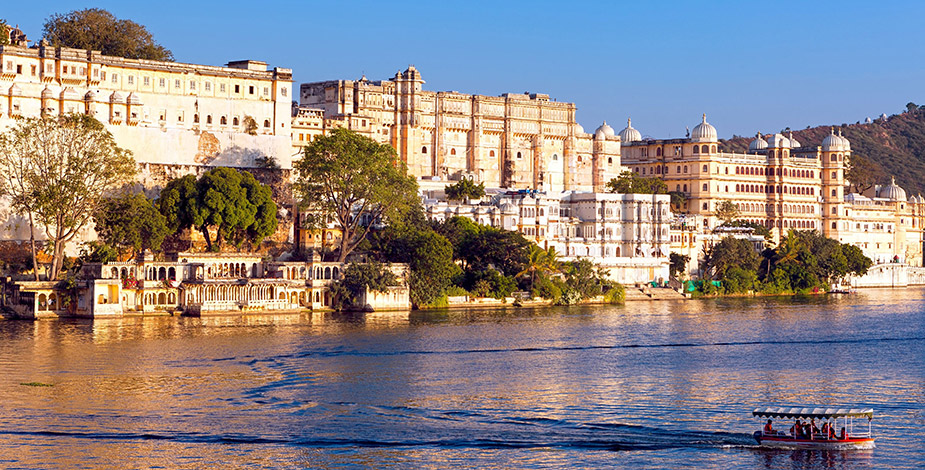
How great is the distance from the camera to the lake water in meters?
29.6

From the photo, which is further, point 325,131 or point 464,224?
point 325,131

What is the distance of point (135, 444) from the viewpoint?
30.0 meters

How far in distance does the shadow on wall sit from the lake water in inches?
648

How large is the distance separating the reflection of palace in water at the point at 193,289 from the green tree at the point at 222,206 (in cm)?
189

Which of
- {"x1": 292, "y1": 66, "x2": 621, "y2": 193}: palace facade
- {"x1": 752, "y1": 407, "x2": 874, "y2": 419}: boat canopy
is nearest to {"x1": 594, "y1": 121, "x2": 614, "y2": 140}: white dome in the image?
{"x1": 292, "y1": 66, "x2": 621, "y2": 193}: palace facade

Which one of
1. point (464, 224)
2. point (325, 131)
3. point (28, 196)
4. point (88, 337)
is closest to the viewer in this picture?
point (88, 337)

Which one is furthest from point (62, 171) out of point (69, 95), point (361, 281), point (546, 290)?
point (546, 290)

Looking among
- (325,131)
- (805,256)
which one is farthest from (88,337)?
(805,256)

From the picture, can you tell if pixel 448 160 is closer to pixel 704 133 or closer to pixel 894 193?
pixel 704 133

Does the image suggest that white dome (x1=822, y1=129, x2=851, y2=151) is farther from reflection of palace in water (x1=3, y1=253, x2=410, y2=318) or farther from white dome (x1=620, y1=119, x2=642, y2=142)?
reflection of palace in water (x1=3, y1=253, x2=410, y2=318)

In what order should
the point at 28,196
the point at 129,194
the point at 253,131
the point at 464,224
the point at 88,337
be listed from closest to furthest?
the point at 88,337, the point at 28,196, the point at 129,194, the point at 464,224, the point at 253,131

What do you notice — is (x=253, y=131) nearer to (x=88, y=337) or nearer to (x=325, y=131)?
(x=325, y=131)

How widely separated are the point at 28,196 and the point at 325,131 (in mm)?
27263

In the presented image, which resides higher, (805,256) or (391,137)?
(391,137)
